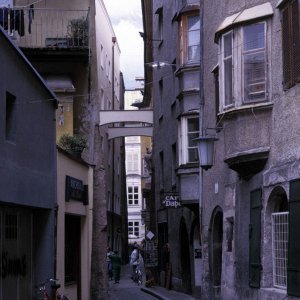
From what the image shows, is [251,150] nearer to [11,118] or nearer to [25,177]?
[25,177]

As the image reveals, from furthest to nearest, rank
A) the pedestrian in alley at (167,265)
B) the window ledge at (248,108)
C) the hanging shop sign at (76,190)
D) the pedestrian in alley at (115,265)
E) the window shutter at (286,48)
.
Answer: the pedestrian in alley at (115,265)
the pedestrian in alley at (167,265)
the hanging shop sign at (76,190)
the window ledge at (248,108)
the window shutter at (286,48)

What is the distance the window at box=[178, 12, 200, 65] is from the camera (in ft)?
78.2

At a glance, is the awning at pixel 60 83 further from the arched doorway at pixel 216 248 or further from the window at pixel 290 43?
the window at pixel 290 43

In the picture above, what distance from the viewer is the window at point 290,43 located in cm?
1325

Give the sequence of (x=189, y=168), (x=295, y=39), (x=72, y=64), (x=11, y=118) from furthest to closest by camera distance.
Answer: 1. (x=72, y=64)
2. (x=189, y=168)
3. (x=11, y=118)
4. (x=295, y=39)

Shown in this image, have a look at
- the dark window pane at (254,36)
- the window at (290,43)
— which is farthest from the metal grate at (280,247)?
the dark window pane at (254,36)

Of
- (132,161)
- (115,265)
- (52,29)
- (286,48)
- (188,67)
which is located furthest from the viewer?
(132,161)

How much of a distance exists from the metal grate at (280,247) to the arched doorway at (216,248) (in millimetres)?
5148

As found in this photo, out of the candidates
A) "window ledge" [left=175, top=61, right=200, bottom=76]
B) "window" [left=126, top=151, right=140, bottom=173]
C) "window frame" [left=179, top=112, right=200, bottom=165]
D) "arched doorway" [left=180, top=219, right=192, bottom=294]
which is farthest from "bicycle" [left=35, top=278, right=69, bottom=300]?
"window" [left=126, top=151, right=140, bottom=173]

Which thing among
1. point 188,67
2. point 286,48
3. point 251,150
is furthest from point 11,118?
point 188,67

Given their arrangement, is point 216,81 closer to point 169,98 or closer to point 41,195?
point 41,195

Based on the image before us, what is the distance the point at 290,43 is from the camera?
44.7 ft

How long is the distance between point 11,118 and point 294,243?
18.6ft

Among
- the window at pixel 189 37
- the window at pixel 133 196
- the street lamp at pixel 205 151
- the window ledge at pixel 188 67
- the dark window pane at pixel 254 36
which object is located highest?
the window at pixel 189 37
